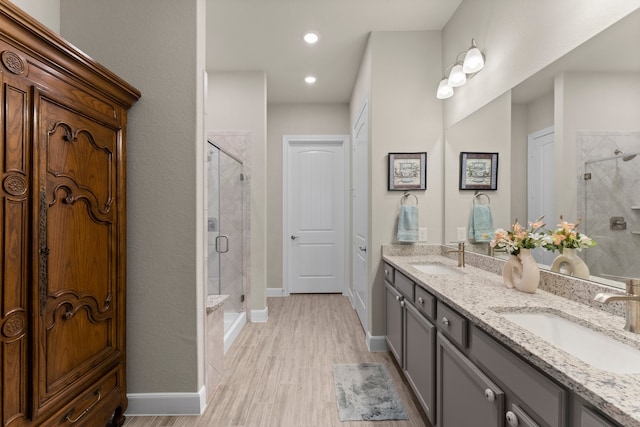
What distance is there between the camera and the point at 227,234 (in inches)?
145

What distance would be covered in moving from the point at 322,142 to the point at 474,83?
2.68 meters

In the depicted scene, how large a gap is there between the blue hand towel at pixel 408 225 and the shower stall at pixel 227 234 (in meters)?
1.79

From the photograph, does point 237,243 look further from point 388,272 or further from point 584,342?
point 584,342

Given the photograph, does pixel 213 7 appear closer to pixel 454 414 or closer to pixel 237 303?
pixel 237 303

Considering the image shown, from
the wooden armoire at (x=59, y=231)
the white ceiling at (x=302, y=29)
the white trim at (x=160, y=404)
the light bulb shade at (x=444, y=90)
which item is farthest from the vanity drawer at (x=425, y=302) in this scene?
the white ceiling at (x=302, y=29)

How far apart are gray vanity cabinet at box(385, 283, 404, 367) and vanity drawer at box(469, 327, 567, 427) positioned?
1.09 metres

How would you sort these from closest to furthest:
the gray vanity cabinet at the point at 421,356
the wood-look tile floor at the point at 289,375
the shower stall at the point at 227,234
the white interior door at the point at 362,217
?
the gray vanity cabinet at the point at 421,356 < the wood-look tile floor at the point at 289,375 < the white interior door at the point at 362,217 < the shower stall at the point at 227,234

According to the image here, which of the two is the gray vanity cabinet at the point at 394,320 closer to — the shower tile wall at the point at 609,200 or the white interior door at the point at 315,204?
the shower tile wall at the point at 609,200

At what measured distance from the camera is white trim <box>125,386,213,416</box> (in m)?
1.96

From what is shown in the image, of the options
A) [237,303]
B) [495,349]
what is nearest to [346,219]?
[237,303]

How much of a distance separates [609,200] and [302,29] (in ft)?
8.62

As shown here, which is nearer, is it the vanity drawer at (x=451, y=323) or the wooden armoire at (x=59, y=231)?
the wooden armoire at (x=59, y=231)

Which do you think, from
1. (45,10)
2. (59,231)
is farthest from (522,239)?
→ (45,10)

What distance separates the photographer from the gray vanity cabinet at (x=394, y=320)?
2340 millimetres
